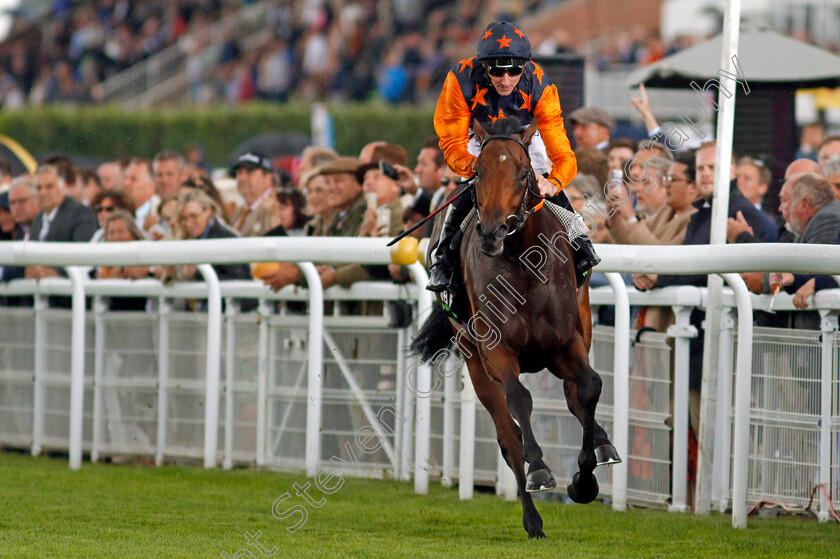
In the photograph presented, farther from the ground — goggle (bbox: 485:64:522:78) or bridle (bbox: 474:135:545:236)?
goggle (bbox: 485:64:522:78)

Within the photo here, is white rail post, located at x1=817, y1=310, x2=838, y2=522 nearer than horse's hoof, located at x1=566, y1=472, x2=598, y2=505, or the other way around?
horse's hoof, located at x1=566, y1=472, x2=598, y2=505

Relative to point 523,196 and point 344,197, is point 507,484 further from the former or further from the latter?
point 344,197

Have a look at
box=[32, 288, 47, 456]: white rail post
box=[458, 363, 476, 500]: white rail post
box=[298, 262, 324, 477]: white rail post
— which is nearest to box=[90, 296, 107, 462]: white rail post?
box=[32, 288, 47, 456]: white rail post

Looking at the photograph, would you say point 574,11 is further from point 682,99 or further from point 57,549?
point 57,549

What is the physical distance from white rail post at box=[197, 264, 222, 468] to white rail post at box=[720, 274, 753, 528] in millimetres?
3207

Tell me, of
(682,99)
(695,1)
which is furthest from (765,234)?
(695,1)

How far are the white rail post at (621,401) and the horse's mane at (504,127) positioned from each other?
58.0 inches

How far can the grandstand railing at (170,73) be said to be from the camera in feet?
93.2

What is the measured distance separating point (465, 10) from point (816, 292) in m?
21.5

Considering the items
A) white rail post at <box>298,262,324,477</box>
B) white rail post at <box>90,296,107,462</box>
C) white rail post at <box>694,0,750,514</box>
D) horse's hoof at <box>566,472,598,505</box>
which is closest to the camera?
horse's hoof at <box>566,472,598,505</box>

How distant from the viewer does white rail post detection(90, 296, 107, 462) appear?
840cm

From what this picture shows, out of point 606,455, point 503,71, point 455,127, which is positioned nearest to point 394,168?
point 455,127

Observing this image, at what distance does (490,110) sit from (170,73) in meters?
23.9

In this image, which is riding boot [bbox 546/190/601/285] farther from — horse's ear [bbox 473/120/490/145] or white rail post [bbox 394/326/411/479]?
white rail post [bbox 394/326/411/479]
